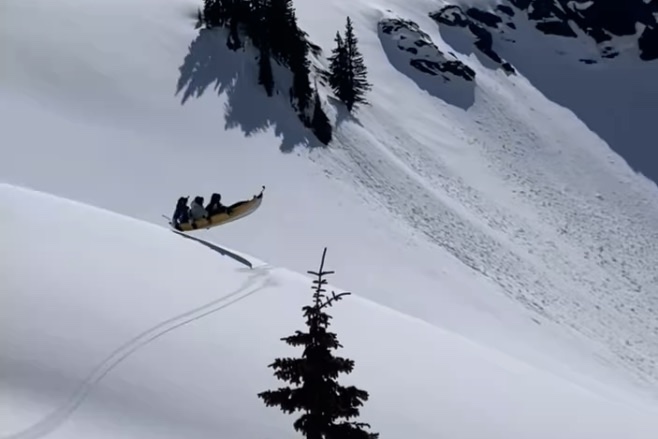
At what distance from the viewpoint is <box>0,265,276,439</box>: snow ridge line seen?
7.98 meters

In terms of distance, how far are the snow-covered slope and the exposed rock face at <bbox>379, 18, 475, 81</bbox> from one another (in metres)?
40.9

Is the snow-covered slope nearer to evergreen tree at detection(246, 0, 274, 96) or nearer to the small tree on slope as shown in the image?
the small tree on slope

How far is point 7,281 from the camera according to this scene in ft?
34.2

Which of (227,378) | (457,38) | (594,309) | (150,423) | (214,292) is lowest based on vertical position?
(150,423)

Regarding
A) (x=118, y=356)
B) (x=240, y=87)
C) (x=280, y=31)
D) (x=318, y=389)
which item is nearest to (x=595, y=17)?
(x=280, y=31)

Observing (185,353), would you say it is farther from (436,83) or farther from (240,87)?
(436,83)

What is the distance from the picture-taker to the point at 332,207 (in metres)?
31.1

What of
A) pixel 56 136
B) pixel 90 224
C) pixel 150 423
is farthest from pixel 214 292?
pixel 56 136

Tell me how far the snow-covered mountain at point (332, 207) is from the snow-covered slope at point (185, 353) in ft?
0.17

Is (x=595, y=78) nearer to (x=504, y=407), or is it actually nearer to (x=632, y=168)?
(x=632, y=168)

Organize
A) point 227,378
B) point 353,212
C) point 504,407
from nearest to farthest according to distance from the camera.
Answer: point 227,378, point 504,407, point 353,212

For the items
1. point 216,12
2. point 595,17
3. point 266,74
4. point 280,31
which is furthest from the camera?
point 595,17

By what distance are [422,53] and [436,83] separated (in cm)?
291

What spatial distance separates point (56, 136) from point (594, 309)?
25008mm
